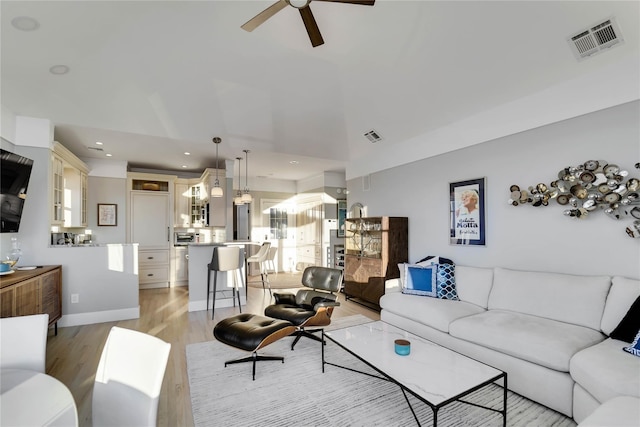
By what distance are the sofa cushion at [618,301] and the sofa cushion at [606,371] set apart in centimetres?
26

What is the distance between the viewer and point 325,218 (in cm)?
752

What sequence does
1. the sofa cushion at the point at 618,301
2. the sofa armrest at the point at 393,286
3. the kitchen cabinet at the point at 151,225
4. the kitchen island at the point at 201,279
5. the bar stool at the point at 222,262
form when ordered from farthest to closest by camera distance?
the kitchen cabinet at the point at 151,225, the kitchen island at the point at 201,279, the bar stool at the point at 222,262, the sofa armrest at the point at 393,286, the sofa cushion at the point at 618,301

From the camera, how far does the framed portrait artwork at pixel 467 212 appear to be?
12.0 feet

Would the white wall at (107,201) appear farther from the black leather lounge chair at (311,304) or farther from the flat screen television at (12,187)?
the black leather lounge chair at (311,304)

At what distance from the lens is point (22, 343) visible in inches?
57.4

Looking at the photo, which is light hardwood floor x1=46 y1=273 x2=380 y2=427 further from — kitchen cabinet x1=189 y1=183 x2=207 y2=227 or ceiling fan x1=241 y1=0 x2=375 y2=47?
ceiling fan x1=241 y1=0 x2=375 y2=47

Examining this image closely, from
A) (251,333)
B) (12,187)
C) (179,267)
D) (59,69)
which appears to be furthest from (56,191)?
(251,333)

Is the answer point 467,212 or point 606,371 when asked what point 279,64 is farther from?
Result: point 606,371

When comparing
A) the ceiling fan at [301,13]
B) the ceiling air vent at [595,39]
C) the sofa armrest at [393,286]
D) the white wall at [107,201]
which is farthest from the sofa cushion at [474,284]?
the white wall at [107,201]

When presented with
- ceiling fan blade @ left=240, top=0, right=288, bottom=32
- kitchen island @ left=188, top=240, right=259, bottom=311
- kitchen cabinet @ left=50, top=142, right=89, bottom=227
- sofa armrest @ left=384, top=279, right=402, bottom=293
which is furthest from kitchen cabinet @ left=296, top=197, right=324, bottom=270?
ceiling fan blade @ left=240, top=0, right=288, bottom=32

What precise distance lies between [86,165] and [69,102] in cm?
254

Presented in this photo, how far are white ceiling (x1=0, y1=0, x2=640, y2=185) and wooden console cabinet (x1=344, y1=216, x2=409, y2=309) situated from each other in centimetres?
139

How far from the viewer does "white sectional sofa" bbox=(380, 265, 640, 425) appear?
189cm

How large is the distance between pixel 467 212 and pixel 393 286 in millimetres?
1372
